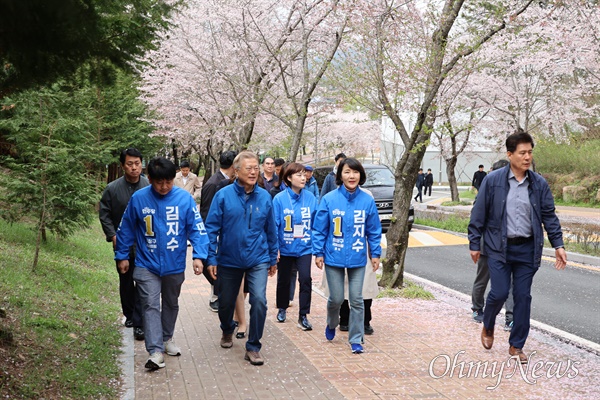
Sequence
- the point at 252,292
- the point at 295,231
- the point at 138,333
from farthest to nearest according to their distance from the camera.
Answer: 1. the point at 295,231
2. the point at 138,333
3. the point at 252,292

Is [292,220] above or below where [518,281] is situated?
above

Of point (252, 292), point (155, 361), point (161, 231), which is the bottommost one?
point (155, 361)

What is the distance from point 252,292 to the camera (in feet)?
21.0

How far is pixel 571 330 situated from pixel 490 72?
24.4m

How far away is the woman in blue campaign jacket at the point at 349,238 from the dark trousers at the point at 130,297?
6.29ft

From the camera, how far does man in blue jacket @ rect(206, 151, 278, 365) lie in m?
6.31

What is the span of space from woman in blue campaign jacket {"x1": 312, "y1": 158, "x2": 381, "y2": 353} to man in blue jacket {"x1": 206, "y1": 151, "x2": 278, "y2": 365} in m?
0.68

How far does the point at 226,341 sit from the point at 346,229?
1597 mm

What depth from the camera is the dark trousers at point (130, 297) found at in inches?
285

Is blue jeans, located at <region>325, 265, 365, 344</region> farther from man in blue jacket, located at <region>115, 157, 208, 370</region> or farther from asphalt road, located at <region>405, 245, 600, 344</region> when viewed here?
asphalt road, located at <region>405, 245, 600, 344</region>

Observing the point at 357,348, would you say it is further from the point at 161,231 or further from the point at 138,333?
the point at 138,333

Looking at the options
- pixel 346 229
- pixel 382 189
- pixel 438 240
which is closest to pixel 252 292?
pixel 346 229

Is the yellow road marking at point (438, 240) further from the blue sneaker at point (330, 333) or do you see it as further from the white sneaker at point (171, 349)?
the white sneaker at point (171, 349)

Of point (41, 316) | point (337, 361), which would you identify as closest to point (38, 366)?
point (41, 316)
